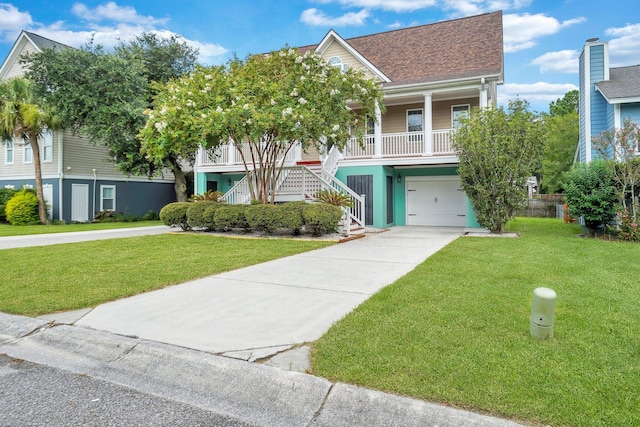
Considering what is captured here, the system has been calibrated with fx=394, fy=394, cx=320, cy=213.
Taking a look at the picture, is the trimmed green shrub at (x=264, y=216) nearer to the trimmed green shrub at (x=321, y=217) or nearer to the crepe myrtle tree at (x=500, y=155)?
the trimmed green shrub at (x=321, y=217)

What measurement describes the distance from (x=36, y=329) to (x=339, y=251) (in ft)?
20.0

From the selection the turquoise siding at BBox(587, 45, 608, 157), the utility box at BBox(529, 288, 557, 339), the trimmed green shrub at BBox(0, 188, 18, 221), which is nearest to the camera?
the utility box at BBox(529, 288, 557, 339)

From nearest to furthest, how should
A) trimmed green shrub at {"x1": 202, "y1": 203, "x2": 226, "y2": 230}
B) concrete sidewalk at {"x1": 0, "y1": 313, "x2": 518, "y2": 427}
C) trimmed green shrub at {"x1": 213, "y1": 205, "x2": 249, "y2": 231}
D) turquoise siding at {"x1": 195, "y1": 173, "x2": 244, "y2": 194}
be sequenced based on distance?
concrete sidewalk at {"x1": 0, "y1": 313, "x2": 518, "y2": 427}
trimmed green shrub at {"x1": 213, "y1": 205, "x2": 249, "y2": 231}
trimmed green shrub at {"x1": 202, "y1": 203, "x2": 226, "y2": 230}
turquoise siding at {"x1": 195, "y1": 173, "x2": 244, "y2": 194}

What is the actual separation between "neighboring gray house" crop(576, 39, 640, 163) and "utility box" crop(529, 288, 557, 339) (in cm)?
1293

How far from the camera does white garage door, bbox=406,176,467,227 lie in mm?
15586

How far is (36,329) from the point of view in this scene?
4.07 meters

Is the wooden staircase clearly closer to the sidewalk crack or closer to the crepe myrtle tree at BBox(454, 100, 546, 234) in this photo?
the crepe myrtle tree at BBox(454, 100, 546, 234)

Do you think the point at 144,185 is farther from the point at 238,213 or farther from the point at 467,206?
the point at 467,206

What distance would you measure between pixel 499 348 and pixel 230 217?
31.7 ft

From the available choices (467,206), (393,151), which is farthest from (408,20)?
(467,206)

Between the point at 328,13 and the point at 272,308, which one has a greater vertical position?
the point at 328,13

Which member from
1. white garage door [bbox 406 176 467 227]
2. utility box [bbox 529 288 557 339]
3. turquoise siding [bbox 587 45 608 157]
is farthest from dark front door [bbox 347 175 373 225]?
utility box [bbox 529 288 557 339]

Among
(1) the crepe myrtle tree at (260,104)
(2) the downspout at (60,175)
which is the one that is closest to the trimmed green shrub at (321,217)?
(1) the crepe myrtle tree at (260,104)

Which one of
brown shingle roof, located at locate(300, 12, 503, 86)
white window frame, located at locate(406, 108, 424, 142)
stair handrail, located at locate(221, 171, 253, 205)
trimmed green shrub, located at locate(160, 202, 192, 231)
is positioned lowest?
trimmed green shrub, located at locate(160, 202, 192, 231)
